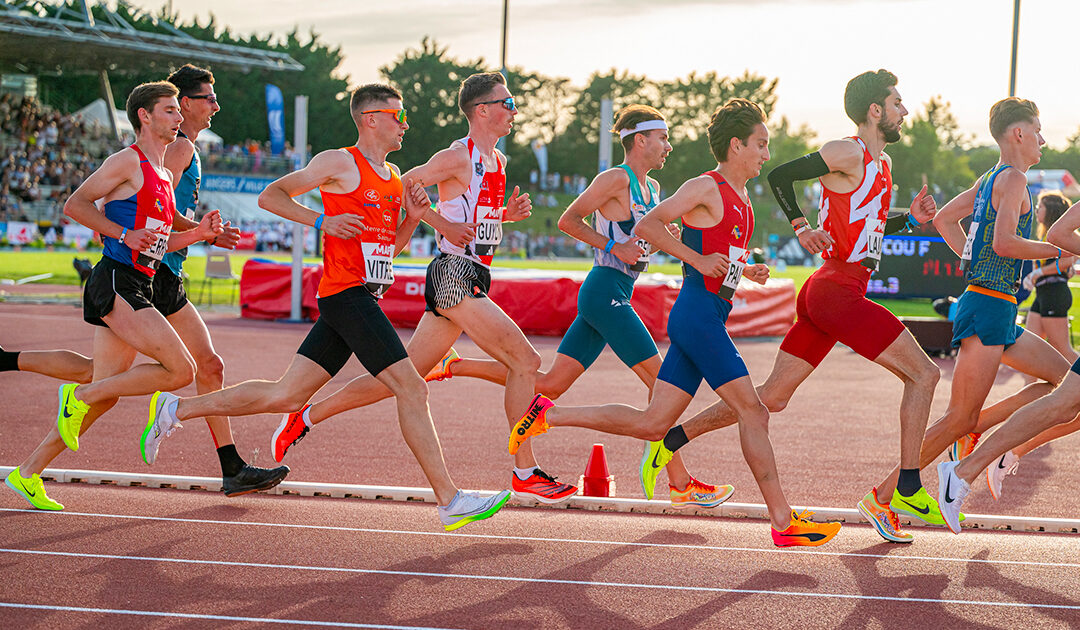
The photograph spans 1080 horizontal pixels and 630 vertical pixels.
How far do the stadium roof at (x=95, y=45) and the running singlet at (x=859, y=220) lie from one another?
42.1 m

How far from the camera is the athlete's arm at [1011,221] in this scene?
5.63 metres

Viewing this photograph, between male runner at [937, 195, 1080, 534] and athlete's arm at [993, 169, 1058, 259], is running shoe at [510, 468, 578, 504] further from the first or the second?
athlete's arm at [993, 169, 1058, 259]

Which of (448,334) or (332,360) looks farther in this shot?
(448,334)

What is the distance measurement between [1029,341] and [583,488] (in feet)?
8.81

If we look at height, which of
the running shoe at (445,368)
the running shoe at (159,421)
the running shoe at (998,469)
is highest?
the running shoe at (445,368)

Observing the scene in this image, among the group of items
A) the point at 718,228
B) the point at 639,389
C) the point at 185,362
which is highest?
the point at 718,228

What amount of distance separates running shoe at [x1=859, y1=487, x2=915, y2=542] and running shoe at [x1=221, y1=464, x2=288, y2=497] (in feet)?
10.6

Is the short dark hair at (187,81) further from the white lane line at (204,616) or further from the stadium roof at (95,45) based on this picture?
the stadium roof at (95,45)

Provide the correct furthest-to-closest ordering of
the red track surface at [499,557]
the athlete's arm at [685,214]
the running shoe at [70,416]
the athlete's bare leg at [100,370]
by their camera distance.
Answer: the athlete's bare leg at [100,370] → the running shoe at [70,416] → the athlete's arm at [685,214] → the red track surface at [499,557]

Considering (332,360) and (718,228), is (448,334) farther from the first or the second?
(718,228)

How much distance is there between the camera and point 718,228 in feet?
18.2

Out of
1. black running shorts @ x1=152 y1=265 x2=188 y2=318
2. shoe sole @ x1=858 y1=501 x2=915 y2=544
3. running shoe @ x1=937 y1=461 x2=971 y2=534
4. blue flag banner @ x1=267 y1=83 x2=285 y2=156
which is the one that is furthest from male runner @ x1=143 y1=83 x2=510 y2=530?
blue flag banner @ x1=267 y1=83 x2=285 y2=156

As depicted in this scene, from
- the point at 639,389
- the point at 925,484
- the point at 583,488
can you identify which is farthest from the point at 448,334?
the point at 639,389

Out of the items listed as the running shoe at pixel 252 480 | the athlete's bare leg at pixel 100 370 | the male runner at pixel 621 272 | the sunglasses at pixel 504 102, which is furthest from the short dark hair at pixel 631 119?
the athlete's bare leg at pixel 100 370
